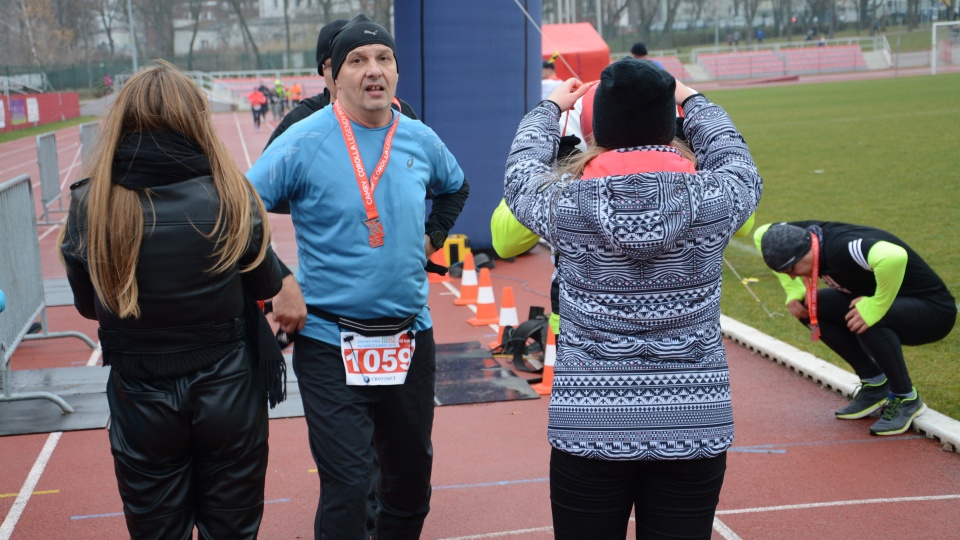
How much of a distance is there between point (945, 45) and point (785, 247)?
178 feet

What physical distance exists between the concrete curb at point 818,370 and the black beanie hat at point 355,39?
3.78 m

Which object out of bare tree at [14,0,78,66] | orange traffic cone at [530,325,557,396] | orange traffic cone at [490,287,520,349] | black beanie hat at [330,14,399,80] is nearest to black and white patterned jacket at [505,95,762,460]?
black beanie hat at [330,14,399,80]

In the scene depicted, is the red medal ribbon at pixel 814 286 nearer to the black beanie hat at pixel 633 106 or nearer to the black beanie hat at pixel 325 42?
A: the black beanie hat at pixel 325 42

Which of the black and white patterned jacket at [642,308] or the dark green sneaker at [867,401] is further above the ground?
the black and white patterned jacket at [642,308]

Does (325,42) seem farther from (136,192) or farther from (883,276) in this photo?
(883,276)

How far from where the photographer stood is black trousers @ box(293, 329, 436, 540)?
340 centimetres

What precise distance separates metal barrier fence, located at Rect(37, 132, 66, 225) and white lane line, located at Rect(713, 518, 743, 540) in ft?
44.1

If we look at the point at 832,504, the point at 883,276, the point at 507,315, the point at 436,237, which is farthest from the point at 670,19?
the point at 436,237

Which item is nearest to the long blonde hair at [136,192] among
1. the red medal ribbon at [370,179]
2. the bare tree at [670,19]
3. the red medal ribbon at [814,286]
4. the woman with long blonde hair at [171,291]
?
the woman with long blonde hair at [171,291]

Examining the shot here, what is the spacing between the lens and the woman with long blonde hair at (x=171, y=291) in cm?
293

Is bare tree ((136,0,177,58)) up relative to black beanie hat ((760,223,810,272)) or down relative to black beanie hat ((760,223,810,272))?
up

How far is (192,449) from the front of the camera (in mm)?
3139

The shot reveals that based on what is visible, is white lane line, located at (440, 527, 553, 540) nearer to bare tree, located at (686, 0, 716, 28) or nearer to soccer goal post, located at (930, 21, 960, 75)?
soccer goal post, located at (930, 21, 960, 75)

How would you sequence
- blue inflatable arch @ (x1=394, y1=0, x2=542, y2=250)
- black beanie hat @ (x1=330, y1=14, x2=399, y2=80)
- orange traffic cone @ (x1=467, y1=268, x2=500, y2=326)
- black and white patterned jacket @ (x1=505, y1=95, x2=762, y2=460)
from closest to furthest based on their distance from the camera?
black and white patterned jacket @ (x1=505, y1=95, x2=762, y2=460), black beanie hat @ (x1=330, y1=14, x2=399, y2=80), orange traffic cone @ (x1=467, y1=268, x2=500, y2=326), blue inflatable arch @ (x1=394, y1=0, x2=542, y2=250)
